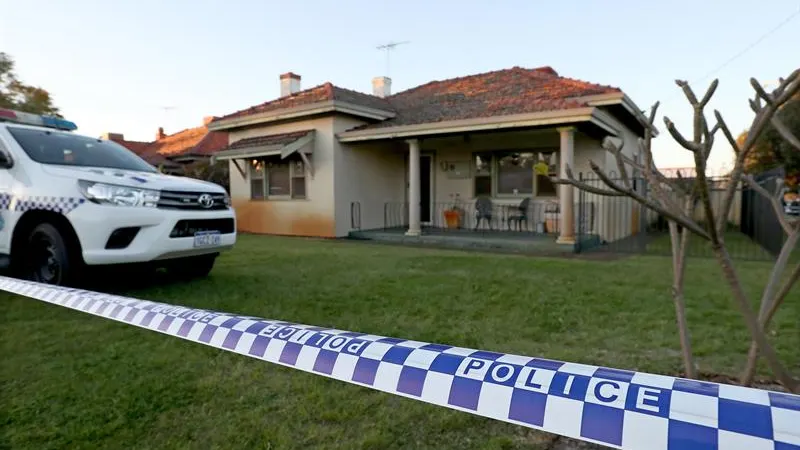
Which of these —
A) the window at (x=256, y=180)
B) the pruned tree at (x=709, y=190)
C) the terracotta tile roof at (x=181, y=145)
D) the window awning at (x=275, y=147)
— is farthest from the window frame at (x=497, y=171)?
the terracotta tile roof at (x=181, y=145)

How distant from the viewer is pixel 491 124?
10.4m

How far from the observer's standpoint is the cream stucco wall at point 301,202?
511 inches

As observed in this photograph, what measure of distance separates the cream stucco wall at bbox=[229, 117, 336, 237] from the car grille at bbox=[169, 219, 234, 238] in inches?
298

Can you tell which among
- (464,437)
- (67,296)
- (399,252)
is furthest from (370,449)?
(399,252)

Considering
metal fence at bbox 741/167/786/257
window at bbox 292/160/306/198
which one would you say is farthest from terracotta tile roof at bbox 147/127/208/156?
metal fence at bbox 741/167/786/257

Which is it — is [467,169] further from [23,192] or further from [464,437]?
[464,437]

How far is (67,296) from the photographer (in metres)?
2.78

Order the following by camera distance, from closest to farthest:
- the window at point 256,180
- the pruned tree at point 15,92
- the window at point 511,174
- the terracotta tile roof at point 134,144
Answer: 1. the window at point 511,174
2. the window at point 256,180
3. the pruned tree at point 15,92
4. the terracotta tile roof at point 134,144

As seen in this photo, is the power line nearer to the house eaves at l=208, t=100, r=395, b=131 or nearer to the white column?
the white column

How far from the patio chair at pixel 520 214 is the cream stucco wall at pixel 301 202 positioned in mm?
4720

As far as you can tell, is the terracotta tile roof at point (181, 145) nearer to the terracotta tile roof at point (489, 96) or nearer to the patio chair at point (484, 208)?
the terracotta tile roof at point (489, 96)

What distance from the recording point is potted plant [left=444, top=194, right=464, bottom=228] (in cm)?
1336

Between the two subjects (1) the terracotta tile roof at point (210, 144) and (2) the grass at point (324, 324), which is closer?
(2) the grass at point (324, 324)

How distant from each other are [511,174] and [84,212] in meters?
10.2
